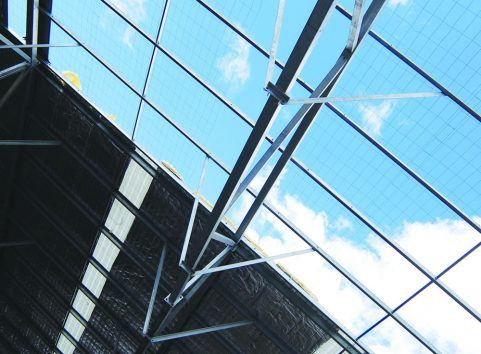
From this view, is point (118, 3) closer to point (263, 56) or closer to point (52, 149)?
point (263, 56)

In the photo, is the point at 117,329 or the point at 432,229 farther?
the point at 117,329

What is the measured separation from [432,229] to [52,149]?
11.4 metres

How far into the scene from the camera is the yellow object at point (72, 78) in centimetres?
1268

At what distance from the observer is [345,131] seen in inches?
358

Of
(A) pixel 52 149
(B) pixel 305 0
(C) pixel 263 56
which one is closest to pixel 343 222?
(C) pixel 263 56

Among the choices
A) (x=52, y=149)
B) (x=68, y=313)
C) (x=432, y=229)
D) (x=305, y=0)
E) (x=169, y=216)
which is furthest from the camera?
(x=68, y=313)

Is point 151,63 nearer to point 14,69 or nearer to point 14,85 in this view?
Answer: point 14,69

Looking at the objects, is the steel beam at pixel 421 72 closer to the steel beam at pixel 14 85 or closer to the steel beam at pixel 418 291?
the steel beam at pixel 418 291

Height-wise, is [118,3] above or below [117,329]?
above

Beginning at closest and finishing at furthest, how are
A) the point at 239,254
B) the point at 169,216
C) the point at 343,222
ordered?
the point at 343,222 → the point at 239,254 → the point at 169,216

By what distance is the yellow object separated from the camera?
1268 centimetres

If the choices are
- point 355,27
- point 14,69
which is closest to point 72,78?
point 14,69

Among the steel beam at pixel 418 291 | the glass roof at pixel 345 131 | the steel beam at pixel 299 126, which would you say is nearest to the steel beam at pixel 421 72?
the glass roof at pixel 345 131

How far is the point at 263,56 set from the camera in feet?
30.1
